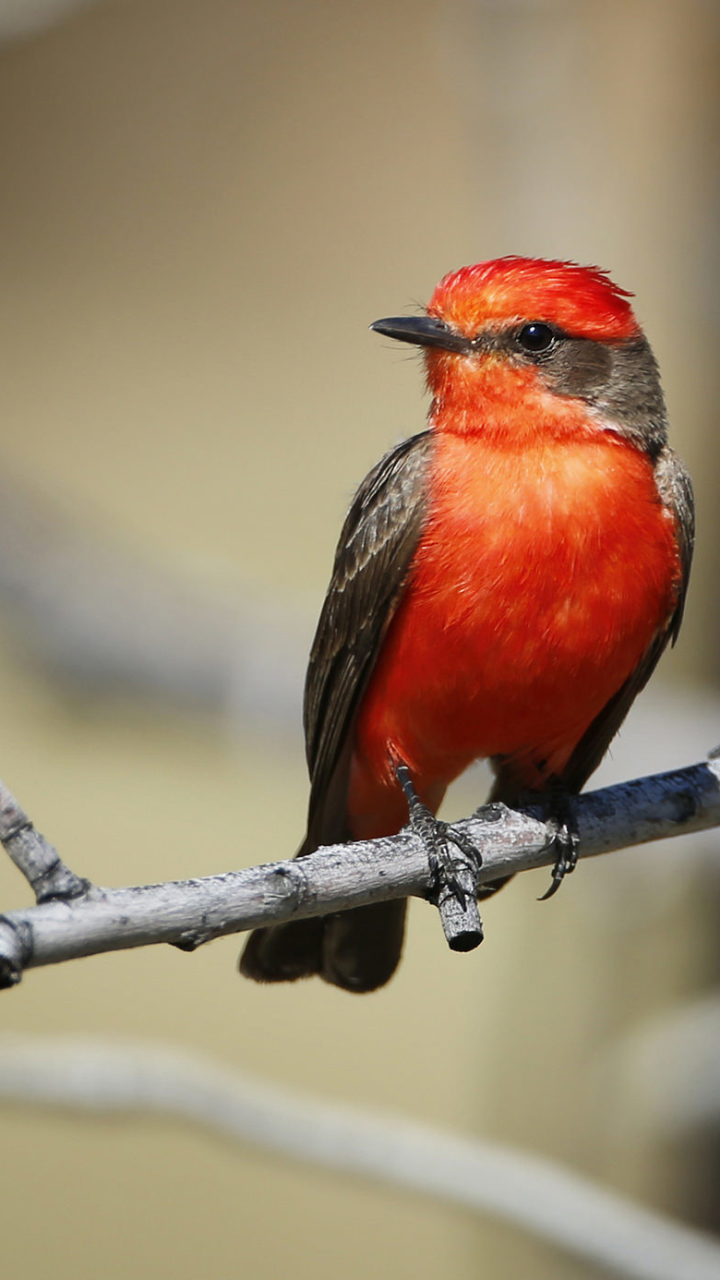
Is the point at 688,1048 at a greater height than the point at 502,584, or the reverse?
the point at 502,584

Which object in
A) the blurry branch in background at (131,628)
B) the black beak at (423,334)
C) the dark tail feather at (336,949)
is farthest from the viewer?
the blurry branch in background at (131,628)

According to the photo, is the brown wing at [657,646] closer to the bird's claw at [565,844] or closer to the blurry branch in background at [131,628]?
the bird's claw at [565,844]

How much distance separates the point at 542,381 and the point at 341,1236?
5431 mm

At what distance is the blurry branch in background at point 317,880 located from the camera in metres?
2.40

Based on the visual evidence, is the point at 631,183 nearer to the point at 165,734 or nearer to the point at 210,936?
the point at 165,734

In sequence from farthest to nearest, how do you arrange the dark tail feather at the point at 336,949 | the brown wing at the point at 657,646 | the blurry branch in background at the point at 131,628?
the blurry branch in background at the point at 131,628, the dark tail feather at the point at 336,949, the brown wing at the point at 657,646

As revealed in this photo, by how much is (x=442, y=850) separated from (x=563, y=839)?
1.72 ft

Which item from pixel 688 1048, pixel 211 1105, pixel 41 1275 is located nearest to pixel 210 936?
pixel 211 1105

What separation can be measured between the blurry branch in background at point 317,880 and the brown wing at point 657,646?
1.11 feet

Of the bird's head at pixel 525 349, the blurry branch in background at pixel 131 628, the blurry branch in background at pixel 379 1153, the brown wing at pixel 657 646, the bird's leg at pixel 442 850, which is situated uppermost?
the blurry branch in background at pixel 131 628

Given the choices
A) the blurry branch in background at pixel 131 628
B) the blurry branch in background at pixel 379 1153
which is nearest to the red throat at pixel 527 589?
the blurry branch in background at pixel 379 1153

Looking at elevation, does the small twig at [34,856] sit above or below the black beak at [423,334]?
below

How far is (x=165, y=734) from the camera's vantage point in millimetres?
6496

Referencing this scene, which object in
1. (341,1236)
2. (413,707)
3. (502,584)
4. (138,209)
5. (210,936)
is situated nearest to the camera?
(210,936)
